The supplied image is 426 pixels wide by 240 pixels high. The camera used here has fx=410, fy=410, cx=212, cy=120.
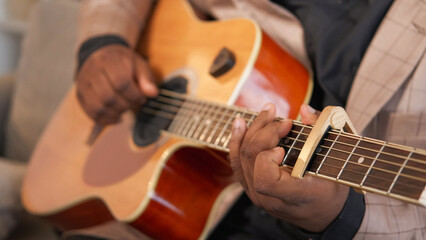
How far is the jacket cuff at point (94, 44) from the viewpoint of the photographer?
1.02 metres

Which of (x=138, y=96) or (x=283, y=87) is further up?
(x=283, y=87)

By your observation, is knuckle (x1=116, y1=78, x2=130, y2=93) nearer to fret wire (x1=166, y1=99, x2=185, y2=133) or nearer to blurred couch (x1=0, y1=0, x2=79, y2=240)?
fret wire (x1=166, y1=99, x2=185, y2=133)

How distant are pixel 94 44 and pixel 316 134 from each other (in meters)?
0.75

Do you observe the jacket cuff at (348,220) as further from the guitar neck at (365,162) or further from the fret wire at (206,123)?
the fret wire at (206,123)

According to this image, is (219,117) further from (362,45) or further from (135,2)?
(135,2)

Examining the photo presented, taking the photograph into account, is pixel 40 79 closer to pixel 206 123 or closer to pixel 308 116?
pixel 206 123

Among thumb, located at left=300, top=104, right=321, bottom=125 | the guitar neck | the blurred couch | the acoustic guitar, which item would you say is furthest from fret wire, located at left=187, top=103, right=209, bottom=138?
the blurred couch

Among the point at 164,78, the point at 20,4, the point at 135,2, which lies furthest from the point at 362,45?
the point at 20,4

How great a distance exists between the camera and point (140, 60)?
3.13 feet

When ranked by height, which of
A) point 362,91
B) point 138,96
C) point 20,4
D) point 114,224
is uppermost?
point 362,91

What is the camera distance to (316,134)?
457 mm

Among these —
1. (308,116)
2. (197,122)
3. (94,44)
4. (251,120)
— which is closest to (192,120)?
(197,122)

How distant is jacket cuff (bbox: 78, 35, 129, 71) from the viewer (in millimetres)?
1023

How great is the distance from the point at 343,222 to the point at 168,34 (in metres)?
0.64
